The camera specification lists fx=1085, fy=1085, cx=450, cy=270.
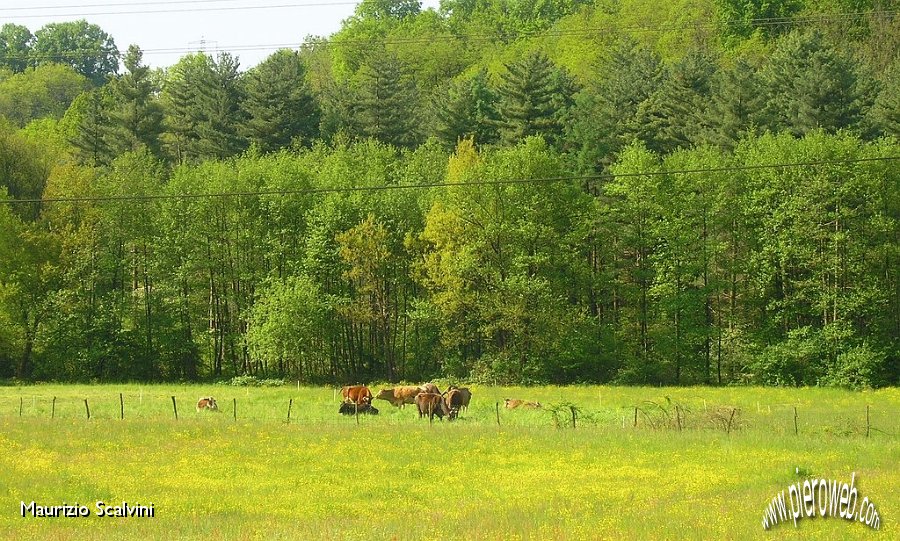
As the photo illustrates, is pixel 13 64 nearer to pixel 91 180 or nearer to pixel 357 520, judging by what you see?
pixel 91 180

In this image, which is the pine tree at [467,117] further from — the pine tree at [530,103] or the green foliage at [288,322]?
the green foliage at [288,322]

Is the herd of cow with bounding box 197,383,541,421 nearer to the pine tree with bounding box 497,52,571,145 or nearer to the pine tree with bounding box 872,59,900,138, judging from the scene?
the pine tree with bounding box 872,59,900,138

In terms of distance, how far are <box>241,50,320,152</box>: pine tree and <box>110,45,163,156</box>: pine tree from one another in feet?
22.9

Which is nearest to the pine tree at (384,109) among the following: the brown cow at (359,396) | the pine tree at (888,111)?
the pine tree at (888,111)

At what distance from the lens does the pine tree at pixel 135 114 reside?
272ft

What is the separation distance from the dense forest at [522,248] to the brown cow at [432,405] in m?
17.7

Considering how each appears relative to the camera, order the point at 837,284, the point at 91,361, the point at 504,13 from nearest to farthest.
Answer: the point at 837,284 < the point at 91,361 < the point at 504,13

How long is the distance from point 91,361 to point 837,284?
43.7m

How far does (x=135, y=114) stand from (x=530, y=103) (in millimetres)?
30739

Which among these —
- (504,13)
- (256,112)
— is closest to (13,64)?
(504,13)

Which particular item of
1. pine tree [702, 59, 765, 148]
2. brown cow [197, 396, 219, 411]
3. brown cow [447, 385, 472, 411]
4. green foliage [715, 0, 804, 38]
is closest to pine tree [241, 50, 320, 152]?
pine tree [702, 59, 765, 148]

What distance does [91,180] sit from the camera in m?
67.8


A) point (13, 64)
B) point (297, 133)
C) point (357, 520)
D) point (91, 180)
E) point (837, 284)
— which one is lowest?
point (357, 520)

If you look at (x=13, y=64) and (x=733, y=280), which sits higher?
(x=13, y=64)
